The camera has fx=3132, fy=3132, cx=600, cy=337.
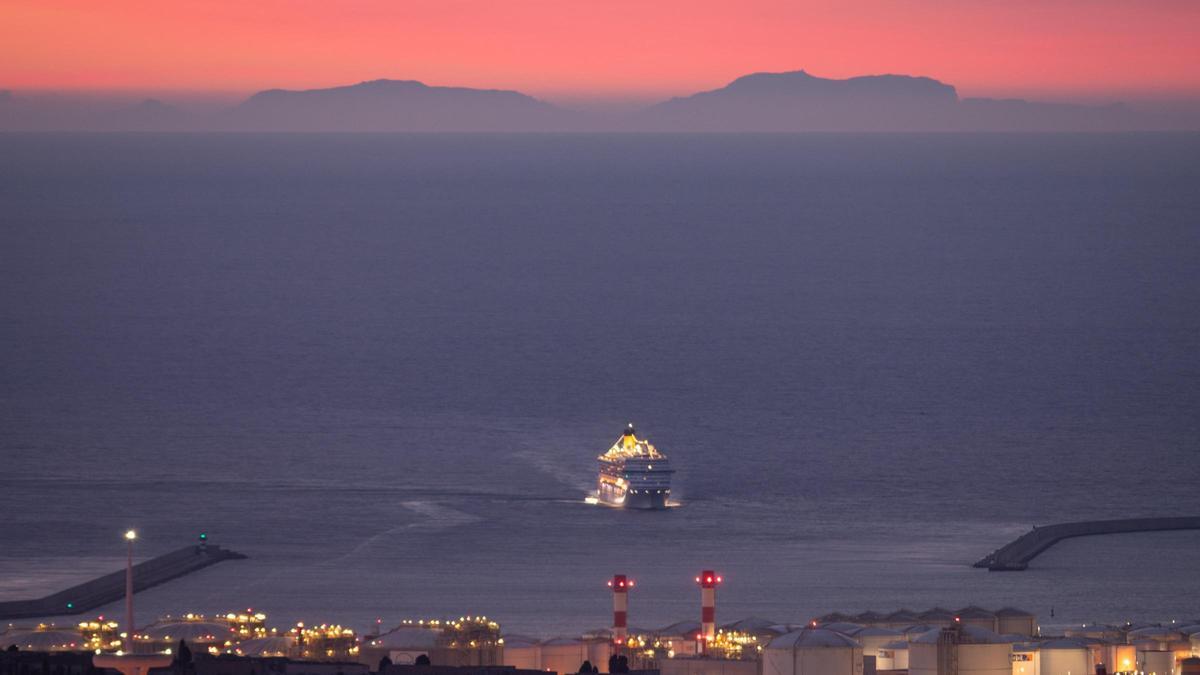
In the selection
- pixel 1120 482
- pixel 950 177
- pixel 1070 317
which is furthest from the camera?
pixel 950 177

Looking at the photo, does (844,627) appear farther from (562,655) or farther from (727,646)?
(562,655)

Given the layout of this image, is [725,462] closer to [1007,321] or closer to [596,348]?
[596,348]

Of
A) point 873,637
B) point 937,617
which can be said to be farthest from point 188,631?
point 937,617

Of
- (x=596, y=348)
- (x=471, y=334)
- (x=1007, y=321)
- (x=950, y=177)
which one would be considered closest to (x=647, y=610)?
(x=596, y=348)

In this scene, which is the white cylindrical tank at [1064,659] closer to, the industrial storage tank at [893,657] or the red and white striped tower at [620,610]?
the industrial storage tank at [893,657]

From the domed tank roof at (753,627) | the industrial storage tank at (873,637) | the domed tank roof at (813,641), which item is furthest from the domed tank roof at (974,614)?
the domed tank roof at (813,641)

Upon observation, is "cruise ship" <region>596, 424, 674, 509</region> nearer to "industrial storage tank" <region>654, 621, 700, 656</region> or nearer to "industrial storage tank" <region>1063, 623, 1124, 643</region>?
"industrial storage tank" <region>1063, 623, 1124, 643</region>

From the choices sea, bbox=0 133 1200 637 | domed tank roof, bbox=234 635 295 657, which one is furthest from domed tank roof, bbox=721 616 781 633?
domed tank roof, bbox=234 635 295 657

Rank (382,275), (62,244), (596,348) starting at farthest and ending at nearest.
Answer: (62,244)
(382,275)
(596,348)
